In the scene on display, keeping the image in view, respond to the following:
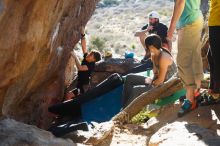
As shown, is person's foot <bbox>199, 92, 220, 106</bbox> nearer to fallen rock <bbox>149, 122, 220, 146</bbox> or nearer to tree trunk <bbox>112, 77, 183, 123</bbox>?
fallen rock <bbox>149, 122, 220, 146</bbox>

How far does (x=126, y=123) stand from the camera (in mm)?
8430

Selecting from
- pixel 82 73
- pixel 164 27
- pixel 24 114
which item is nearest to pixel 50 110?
pixel 24 114

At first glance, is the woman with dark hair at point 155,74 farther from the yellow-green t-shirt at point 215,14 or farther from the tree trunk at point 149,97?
the yellow-green t-shirt at point 215,14

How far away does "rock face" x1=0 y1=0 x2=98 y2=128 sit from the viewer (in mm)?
5559

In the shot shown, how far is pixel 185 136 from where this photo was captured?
18.7 ft

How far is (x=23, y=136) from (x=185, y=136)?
201 centimetres

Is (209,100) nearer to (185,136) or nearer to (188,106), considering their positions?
(188,106)

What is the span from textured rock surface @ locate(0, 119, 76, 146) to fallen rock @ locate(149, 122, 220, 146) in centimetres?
122

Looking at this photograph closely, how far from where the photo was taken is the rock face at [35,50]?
5559 millimetres

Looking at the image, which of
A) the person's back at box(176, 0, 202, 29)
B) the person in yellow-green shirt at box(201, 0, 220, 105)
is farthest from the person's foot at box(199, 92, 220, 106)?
the person's back at box(176, 0, 202, 29)

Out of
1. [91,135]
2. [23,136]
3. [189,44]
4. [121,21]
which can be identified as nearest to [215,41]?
[189,44]

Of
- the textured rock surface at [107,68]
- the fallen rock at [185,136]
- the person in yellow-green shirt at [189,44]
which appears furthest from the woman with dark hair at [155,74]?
the textured rock surface at [107,68]

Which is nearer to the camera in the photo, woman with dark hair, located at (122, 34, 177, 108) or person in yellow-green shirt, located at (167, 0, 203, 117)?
person in yellow-green shirt, located at (167, 0, 203, 117)

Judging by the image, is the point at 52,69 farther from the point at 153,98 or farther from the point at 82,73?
the point at 153,98
